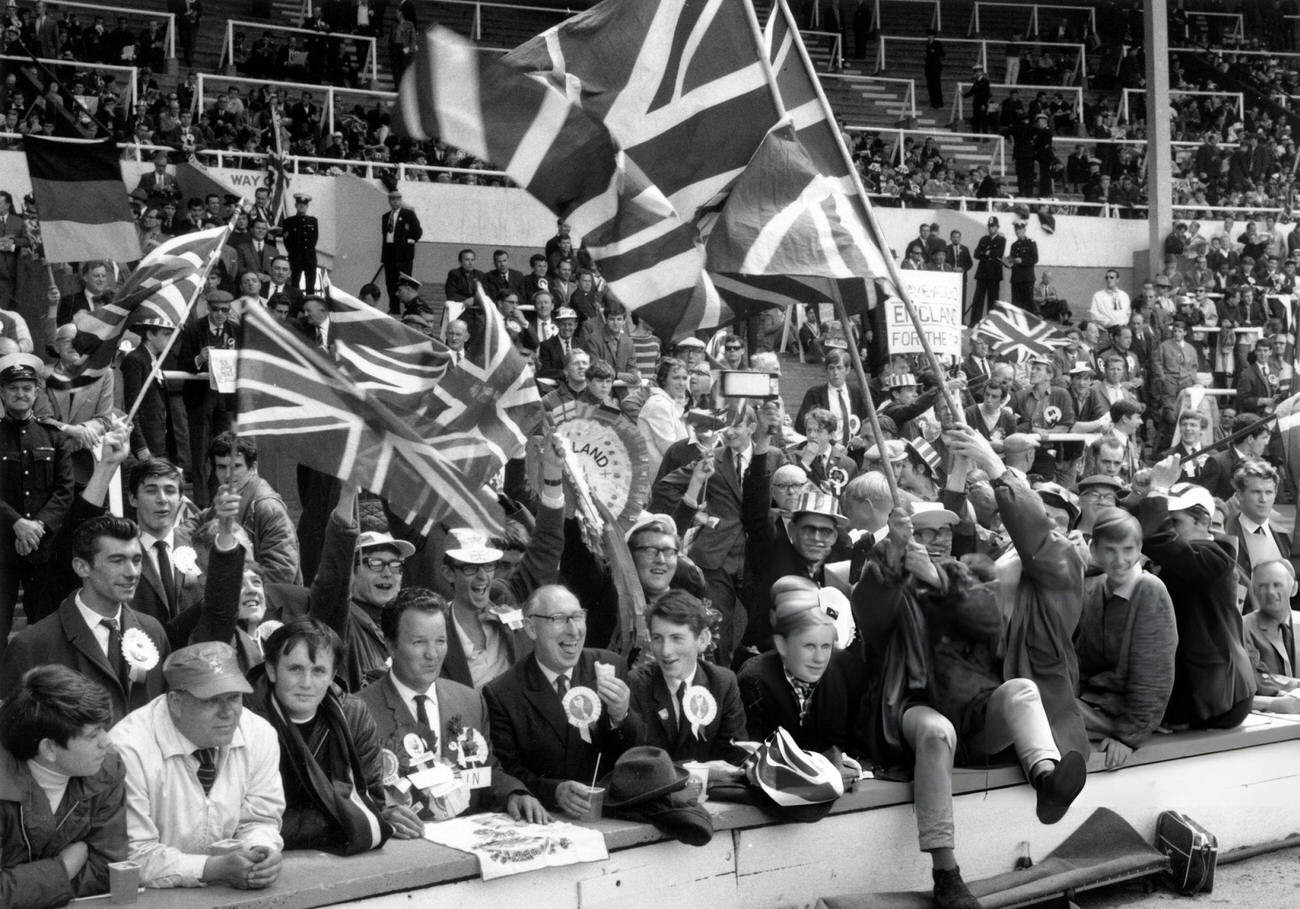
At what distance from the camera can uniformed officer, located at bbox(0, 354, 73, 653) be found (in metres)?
7.73

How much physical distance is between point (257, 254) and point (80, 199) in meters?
5.74

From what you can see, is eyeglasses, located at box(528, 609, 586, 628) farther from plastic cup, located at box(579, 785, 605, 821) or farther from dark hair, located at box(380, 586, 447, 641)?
plastic cup, located at box(579, 785, 605, 821)

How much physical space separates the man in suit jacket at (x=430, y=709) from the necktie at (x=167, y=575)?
1.13 m

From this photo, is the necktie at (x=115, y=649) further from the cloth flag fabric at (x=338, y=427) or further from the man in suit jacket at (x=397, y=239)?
the man in suit jacket at (x=397, y=239)

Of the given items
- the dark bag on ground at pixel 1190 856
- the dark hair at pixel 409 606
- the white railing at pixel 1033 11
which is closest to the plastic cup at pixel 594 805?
the dark hair at pixel 409 606

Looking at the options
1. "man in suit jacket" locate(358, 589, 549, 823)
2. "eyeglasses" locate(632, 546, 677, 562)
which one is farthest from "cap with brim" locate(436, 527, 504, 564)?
"man in suit jacket" locate(358, 589, 549, 823)

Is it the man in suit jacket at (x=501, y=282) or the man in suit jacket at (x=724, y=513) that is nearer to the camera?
the man in suit jacket at (x=724, y=513)

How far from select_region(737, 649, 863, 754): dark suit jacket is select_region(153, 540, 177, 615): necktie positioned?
2.24 m

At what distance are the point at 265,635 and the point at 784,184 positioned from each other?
263 centimetres

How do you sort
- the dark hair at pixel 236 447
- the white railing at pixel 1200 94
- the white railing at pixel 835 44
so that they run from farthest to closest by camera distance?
the white railing at pixel 835 44, the white railing at pixel 1200 94, the dark hair at pixel 236 447

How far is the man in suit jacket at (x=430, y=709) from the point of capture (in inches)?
233

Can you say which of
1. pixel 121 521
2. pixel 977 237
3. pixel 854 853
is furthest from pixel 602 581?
pixel 977 237

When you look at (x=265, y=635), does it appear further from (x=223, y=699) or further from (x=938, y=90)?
(x=938, y=90)

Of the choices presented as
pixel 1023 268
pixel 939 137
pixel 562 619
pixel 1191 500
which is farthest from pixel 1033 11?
pixel 562 619
